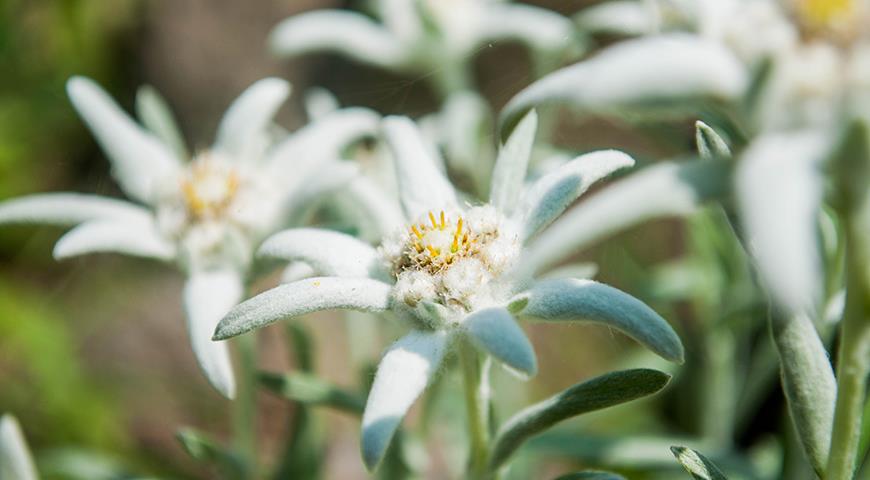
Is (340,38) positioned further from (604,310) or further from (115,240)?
(604,310)

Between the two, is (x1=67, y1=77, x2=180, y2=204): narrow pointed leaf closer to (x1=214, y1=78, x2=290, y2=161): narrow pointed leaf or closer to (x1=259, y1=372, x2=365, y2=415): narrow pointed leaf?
(x1=214, y1=78, x2=290, y2=161): narrow pointed leaf

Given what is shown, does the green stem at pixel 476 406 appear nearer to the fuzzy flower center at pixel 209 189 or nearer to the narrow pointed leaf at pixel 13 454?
the fuzzy flower center at pixel 209 189

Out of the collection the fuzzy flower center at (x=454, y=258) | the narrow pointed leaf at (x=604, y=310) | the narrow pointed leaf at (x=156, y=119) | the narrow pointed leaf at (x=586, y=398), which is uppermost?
the narrow pointed leaf at (x=156, y=119)

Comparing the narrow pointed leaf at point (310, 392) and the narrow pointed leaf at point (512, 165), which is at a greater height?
the narrow pointed leaf at point (512, 165)

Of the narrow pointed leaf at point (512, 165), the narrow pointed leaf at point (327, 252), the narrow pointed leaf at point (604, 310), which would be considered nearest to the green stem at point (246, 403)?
the narrow pointed leaf at point (327, 252)

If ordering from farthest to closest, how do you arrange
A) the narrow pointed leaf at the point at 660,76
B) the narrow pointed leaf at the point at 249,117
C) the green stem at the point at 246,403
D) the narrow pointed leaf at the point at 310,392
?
1. the narrow pointed leaf at the point at 249,117
2. the green stem at the point at 246,403
3. the narrow pointed leaf at the point at 310,392
4. the narrow pointed leaf at the point at 660,76

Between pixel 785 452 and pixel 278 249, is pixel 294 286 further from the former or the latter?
pixel 785 452

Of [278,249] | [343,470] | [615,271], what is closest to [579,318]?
[278,249]
